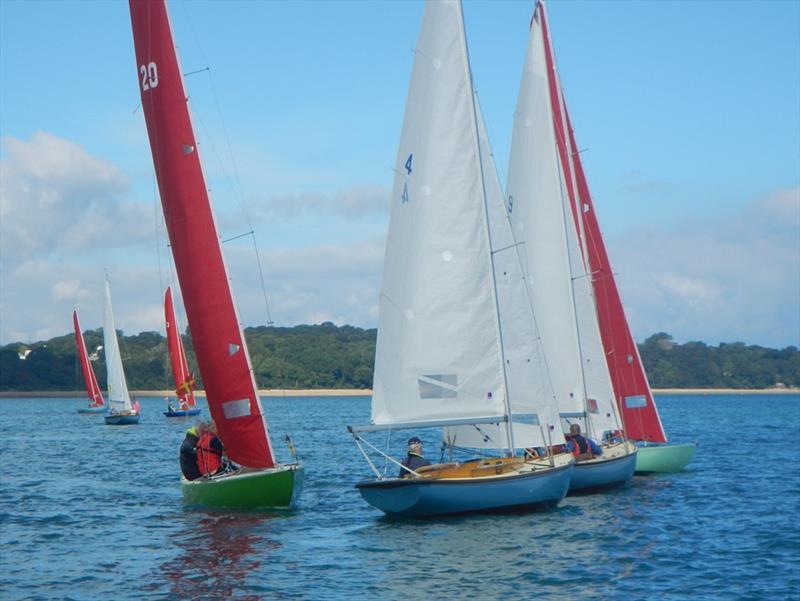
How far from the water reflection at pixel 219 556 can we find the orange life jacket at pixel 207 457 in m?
1.02

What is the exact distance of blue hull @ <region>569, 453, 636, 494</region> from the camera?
24938 millimetres

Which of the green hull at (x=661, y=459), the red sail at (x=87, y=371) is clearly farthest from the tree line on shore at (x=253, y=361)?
the green hull at (x=661, y=459)

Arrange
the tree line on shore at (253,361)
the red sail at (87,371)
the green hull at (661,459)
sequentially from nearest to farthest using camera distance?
1. the green hull at (661,459)
2. the red sail at (87,371)
3. the tree line on shore at (253,361)

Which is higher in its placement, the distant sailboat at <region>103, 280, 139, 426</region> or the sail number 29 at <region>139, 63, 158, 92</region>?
the sail number 29 at <region>139, 63, 158, 92</region>

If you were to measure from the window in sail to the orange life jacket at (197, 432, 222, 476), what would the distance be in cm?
442

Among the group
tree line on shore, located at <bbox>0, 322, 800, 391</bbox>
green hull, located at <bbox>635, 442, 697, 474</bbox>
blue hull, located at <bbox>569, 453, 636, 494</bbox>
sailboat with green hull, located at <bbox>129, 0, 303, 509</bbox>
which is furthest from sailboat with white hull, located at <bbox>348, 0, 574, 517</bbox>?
tree line on shore, located at <bbox>0, 322, 800, 391</bbox>

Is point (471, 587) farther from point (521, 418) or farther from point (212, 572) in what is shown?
point (521, 418)

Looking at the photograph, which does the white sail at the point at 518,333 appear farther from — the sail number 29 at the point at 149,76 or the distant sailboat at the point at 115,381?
the distant sailboat at the point at 115,381

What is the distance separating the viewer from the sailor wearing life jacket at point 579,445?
1005 inches

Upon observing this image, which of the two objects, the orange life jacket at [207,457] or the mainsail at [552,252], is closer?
the orange life jacket at [207,457]

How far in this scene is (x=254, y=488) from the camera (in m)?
21.6

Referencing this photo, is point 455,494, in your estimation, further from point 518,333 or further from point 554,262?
point 554,262

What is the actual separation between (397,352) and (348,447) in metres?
24.7

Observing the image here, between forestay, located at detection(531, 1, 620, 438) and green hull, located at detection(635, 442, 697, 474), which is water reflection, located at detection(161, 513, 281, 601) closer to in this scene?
forestay, located at detection(531, 1, 620, 438)
